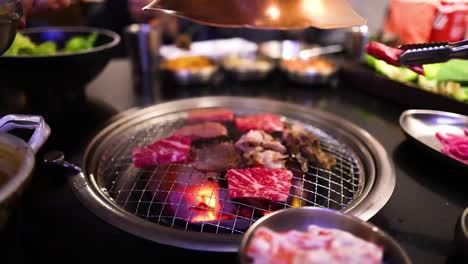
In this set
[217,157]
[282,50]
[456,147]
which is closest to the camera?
[456,147]

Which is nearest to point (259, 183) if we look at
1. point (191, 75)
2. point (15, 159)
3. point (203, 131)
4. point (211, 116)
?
point (203, 131)

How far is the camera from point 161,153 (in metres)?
1.91

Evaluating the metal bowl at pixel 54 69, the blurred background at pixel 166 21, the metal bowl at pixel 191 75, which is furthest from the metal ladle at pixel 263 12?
the blurred background at pixel 166 21

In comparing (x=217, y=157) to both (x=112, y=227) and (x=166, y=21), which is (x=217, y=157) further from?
(x=166, y=21)

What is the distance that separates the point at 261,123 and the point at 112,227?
116 cm

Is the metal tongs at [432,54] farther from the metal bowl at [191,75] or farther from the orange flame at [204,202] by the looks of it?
the metal bowl at [191,75]

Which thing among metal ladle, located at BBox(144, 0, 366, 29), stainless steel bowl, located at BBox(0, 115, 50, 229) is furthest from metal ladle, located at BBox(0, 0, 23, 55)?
metal ladle, located at BBox(144, 0, 366, 29)

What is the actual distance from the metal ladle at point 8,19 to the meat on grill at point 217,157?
0.99 metres

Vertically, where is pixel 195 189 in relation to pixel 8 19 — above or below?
below

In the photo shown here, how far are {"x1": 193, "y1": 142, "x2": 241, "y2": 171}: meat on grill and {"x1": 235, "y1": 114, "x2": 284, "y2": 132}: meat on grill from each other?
251 mm

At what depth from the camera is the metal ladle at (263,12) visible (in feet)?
4.67

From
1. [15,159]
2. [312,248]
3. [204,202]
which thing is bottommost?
[204,202]

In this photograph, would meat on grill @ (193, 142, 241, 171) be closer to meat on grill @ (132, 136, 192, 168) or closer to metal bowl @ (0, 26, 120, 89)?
meat on grill @ (132, 136, 192, 168)

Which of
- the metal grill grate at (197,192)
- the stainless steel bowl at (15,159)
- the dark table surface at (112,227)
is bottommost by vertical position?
the metal grill grate at (197,192)
